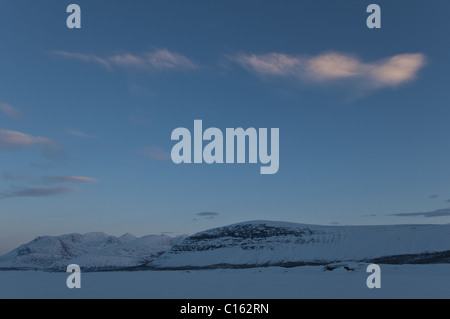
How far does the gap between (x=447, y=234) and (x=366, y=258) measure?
39.3 m

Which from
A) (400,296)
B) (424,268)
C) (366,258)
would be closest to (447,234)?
(366,258)
